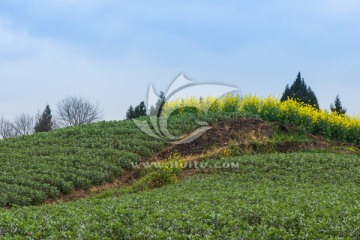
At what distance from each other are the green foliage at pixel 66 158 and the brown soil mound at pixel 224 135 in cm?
95

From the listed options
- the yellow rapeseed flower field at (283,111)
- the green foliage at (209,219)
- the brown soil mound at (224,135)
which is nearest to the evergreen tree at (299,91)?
the yellow rapeseed flower field at (283,111)

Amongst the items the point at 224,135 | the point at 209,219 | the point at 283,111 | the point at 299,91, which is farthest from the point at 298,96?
the point at 209,219

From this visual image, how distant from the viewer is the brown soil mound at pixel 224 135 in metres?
19.1

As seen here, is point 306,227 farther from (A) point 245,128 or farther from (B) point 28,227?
(A) point 245,128

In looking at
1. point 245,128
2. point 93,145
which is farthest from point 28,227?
point 245,128

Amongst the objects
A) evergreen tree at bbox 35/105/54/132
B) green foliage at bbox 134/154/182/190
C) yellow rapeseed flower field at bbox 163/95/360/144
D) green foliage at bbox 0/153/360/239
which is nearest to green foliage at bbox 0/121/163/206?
green foliage at bbox 134/154/182/190

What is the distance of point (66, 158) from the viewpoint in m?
16.9

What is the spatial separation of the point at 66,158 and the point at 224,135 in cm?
691

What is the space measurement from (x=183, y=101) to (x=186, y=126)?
567 cm

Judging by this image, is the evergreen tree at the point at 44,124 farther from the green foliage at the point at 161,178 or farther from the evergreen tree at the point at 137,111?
the green foliage at the point at 161,178

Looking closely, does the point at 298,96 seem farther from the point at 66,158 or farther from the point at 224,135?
the point at 66,158

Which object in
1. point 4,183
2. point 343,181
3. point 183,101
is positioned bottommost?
point 343,181

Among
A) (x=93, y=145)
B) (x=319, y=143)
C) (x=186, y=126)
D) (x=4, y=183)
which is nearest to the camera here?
(x=4, y=183)

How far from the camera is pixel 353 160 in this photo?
56.7 feet
